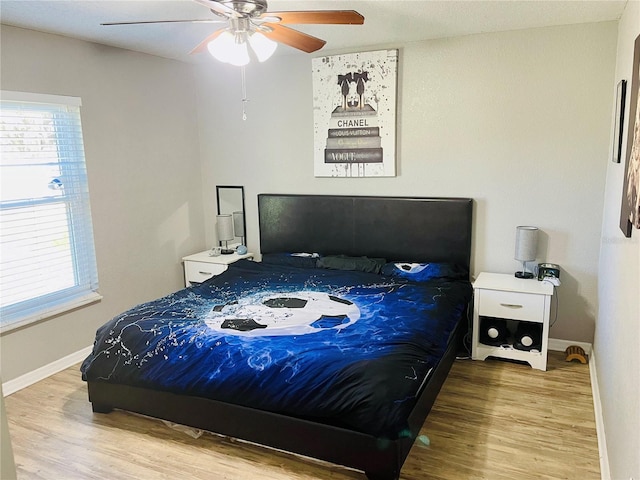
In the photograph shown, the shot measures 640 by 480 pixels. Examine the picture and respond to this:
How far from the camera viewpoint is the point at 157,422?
2850 mm

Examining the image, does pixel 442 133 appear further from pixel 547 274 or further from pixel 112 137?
pixel 112 137

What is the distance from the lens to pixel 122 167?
4.05 metres

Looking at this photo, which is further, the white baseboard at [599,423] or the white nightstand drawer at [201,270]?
the white nightstand drawer at [201,270]

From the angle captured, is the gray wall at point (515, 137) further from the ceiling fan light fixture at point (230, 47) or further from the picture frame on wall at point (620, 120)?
the ceiling fan light fixture at point (230, 47)

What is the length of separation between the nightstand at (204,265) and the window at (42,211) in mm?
923

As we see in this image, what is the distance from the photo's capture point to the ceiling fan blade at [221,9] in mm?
2129

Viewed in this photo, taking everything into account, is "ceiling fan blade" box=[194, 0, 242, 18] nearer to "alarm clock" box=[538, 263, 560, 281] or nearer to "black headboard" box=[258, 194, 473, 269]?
"black headboard" box=[258, 194, 473, 269]

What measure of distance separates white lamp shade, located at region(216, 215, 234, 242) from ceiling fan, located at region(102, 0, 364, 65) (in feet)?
6.87

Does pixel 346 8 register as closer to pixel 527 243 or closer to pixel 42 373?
pixel 527 243

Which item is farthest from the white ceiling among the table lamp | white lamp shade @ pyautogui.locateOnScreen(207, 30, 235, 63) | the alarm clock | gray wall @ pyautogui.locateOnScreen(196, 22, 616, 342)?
the alarm clock

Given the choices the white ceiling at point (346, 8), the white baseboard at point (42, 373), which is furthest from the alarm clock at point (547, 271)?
the white baseboard at point (42, 373)

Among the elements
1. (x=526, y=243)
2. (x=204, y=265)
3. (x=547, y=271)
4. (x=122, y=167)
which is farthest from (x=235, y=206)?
(x=547, y=271)

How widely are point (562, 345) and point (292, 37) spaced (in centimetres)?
293

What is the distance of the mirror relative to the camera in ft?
15.7
